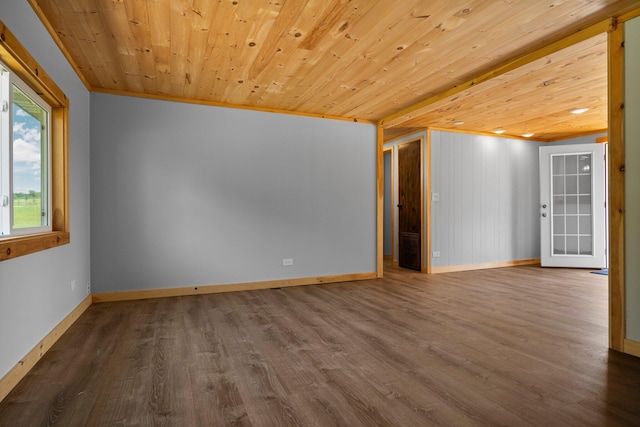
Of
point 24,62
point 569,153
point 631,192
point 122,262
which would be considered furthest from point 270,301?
point 569,153

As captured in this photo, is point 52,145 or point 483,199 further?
point 483,199

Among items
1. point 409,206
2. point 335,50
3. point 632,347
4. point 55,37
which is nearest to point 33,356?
point 55,37

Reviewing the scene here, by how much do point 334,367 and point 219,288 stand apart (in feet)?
8.44

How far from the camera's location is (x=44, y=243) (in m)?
2.45

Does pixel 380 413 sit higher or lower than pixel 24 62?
lower

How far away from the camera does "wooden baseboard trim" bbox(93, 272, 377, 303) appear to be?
4027 millimetres

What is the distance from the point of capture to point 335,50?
304cm

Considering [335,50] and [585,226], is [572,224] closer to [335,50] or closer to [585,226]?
[585,226]

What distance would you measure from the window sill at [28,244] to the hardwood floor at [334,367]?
759 millimetres

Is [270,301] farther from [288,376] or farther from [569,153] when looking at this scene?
[569,153]

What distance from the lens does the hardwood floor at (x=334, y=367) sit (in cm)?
175

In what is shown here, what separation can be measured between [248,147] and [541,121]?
14.7 ft

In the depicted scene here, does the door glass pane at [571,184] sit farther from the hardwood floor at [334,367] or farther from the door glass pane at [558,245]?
the hardwood floor at [334,367]

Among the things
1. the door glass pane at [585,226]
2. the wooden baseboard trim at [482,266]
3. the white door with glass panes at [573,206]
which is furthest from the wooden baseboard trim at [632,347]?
the door glass pane at [585,226]
